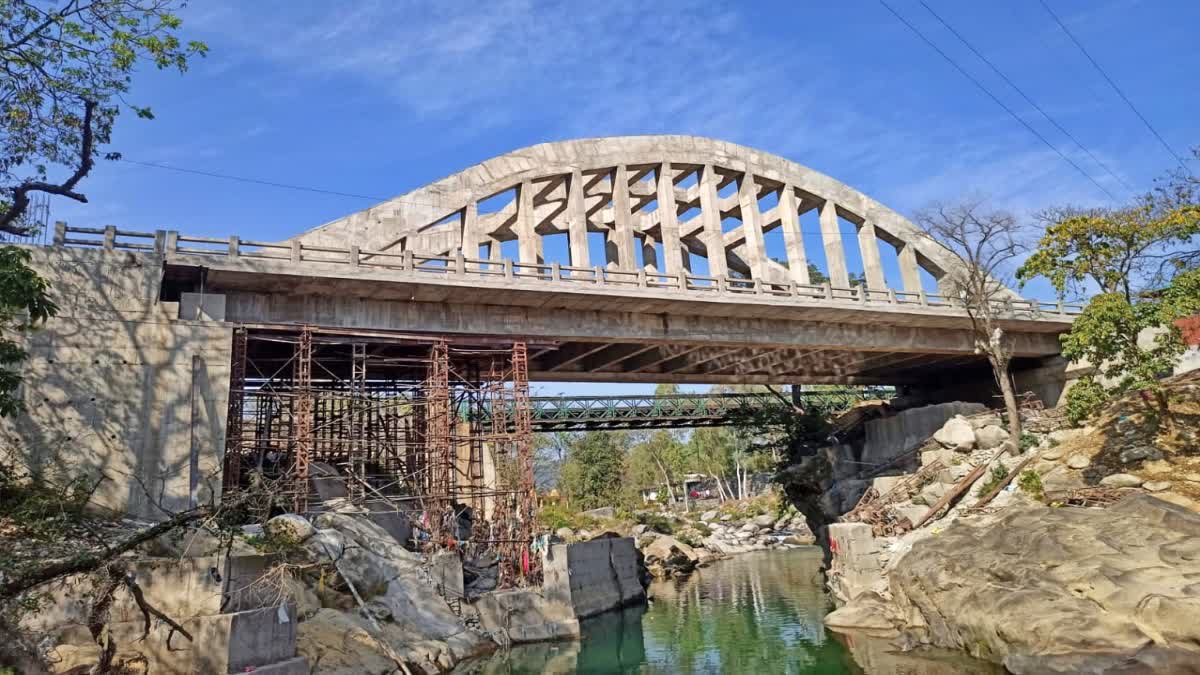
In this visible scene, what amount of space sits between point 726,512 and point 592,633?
150ft

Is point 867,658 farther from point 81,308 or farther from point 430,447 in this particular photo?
point 81,308

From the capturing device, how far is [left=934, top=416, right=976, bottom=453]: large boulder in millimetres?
29938

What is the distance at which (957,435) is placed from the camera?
99.5ft

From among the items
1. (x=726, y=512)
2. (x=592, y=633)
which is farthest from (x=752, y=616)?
(x=726, y=512)

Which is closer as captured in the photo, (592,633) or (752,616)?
(592,633)

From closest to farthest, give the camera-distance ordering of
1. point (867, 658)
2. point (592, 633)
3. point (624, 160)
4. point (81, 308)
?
point (867, 658) → point (81, 308) → point (592, 633) → point (624, 160)

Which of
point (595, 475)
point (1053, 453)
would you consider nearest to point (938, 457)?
point (1053, 453)

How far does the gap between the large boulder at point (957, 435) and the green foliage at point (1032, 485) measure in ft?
19.9

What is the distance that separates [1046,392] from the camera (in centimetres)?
3694

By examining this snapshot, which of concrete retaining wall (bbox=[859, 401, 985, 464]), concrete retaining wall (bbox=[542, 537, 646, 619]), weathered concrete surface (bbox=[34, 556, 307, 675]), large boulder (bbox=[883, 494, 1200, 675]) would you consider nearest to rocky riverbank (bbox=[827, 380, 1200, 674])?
large boulder (bbox=[883, 494, 1200, 675])

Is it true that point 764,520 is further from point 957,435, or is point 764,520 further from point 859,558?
point 859,558

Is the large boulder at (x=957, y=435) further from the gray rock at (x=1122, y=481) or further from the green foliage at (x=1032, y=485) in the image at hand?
the gray rock at (x=1122, y=481)

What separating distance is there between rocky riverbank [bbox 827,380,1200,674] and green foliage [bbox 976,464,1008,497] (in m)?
0.06

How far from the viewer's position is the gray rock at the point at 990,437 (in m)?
29.9
